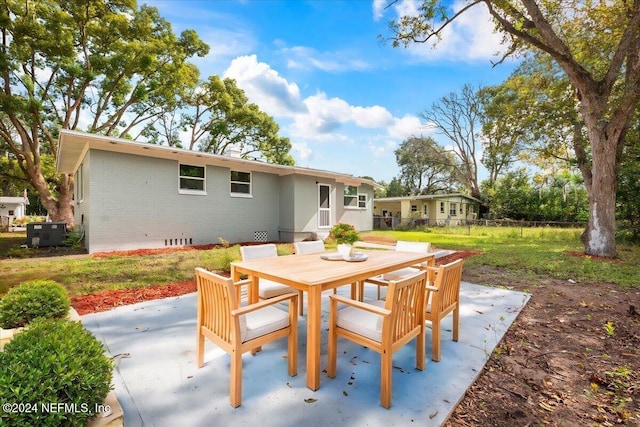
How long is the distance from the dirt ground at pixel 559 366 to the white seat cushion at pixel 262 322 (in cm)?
143

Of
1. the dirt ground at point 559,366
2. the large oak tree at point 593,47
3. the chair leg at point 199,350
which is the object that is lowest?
the dirt ground at point 559,366

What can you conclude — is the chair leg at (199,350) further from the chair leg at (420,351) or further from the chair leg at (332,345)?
the chair leg at (420,351)

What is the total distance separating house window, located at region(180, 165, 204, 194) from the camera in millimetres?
10344

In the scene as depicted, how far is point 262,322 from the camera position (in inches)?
91.4

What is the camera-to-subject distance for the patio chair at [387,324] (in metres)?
2.08

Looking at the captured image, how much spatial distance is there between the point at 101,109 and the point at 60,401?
2031cm

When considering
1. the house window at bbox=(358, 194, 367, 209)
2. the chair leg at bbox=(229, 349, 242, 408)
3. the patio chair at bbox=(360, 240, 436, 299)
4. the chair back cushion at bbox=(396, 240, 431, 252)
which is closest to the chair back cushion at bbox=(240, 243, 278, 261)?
the patio chair at bbox=(360, 240, 436, 299)

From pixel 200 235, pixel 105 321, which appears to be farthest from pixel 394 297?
pixel 200 235

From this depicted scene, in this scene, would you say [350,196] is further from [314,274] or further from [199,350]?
[199,350]

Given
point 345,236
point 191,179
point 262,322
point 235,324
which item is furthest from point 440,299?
point 191,179

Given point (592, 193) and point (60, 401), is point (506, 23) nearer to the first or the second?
point (592, 193)

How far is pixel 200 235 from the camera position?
35.0 feet

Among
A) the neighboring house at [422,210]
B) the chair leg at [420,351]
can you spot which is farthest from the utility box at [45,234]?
the neighboring house at [422,210]

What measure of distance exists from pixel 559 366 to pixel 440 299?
4.17ft
